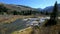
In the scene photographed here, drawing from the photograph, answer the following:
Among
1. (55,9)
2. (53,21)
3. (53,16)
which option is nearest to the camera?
(53,21)

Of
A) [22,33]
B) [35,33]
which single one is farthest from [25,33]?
[35,33]

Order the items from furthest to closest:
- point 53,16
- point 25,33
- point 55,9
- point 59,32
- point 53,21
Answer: point 55,9 < point 53,16 < point 53,21 < point 25,33 < point 59,32

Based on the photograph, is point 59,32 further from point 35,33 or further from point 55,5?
point 55,5

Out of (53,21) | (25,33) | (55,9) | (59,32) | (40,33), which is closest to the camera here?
(59,32)

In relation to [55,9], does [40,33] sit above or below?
below

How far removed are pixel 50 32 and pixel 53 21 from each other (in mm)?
6530

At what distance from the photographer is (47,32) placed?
11.1 meters

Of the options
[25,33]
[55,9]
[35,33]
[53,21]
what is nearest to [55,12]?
[55,9]

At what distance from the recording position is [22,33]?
14156 mm

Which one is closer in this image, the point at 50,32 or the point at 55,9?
the point at 50,32

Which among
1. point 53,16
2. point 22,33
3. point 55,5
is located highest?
point 55,5

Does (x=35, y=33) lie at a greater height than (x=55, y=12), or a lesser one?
lesser

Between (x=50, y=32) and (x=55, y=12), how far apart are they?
9323 mm

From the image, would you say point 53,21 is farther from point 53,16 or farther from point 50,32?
point 50,32
